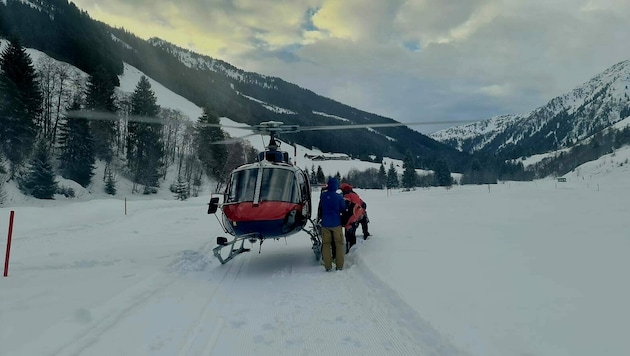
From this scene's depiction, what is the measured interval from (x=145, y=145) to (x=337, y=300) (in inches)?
2166

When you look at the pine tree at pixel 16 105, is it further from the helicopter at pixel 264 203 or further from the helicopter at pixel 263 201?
the helicopter at pixel 264 203

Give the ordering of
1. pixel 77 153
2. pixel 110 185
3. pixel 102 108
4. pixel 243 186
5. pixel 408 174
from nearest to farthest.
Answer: pixel 243 186 → pixel 77 153 → pixel 110 185 → pixel 102 108 → pixel 408 174

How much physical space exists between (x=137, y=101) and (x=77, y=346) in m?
60.0

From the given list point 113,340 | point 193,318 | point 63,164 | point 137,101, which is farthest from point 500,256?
point 137,101

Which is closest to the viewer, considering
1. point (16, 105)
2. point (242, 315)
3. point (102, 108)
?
point (242, 315)

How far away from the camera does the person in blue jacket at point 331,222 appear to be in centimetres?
831

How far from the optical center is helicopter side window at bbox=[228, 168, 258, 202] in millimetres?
8578

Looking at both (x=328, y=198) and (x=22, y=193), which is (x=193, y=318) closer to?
(x=328, y=198)

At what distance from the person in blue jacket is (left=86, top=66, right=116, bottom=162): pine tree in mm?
46446

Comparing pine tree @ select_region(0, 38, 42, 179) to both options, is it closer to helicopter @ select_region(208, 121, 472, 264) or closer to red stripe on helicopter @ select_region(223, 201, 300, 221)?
helicopter @ select_region(208, 121, 472, 264)

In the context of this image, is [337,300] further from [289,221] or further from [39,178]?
[39,178]

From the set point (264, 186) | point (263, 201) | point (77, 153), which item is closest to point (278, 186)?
point (264, 186)

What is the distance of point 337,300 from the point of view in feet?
19.7

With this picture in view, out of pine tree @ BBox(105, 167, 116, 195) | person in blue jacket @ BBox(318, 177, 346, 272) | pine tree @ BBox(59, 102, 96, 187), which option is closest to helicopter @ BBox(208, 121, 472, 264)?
person in blue jacket @ BBox(318, 177, 346, 272)
